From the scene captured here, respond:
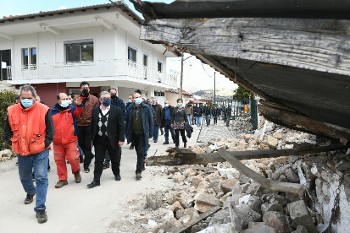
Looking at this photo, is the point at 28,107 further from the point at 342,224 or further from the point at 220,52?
the point at 342,224

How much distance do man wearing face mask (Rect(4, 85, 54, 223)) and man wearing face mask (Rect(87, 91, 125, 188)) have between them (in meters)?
1.35

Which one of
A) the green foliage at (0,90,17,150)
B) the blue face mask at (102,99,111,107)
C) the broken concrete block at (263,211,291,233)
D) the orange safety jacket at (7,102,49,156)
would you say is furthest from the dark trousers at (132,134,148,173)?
the green foliage at (0,90,17,150)

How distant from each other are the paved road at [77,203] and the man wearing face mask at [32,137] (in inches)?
11.0

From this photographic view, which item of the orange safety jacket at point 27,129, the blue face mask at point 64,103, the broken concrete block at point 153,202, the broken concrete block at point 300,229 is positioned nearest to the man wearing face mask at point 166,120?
the blue face mask at point 64,103

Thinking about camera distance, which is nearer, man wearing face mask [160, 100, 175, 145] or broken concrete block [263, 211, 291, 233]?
broken concrete block [263, 211, 291, 233]

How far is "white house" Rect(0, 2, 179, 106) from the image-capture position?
16062 mm

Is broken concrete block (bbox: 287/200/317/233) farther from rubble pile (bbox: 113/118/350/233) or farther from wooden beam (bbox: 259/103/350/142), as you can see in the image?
wooden beam (bbox: 259/103/350/142)

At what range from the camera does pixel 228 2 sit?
1.13m

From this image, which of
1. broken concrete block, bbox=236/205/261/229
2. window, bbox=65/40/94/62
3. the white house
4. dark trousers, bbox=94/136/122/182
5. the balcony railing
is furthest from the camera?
window, bbox=65/40/94/62

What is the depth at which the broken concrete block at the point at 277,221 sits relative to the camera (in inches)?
105

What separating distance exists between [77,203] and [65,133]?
4.62ft

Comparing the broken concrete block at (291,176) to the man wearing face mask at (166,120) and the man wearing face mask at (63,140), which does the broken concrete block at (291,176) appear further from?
the man wearing face mask at (166,120)

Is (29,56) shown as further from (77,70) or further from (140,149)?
(140,149)

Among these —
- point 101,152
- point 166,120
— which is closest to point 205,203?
point 101,152
